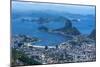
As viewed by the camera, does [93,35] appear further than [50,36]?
Yes

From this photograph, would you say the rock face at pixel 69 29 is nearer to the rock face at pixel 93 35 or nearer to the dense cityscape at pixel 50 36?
the dense cityscape at pixel 50 36

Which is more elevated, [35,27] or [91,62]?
[35,27]

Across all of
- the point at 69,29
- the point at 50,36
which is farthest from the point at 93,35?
the point at 50,36

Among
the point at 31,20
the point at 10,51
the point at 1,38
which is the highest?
the point at 31,20

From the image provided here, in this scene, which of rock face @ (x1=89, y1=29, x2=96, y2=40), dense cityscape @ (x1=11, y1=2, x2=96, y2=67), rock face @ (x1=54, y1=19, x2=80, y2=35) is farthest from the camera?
rock face @ (x1=89, y1=29, x2=96, y2=40)

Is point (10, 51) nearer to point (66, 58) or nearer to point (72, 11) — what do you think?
point (66, 58)

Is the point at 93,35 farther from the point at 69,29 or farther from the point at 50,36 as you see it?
the point at 50,36

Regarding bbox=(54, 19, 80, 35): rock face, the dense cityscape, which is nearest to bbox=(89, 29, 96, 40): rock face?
the dense cityscape

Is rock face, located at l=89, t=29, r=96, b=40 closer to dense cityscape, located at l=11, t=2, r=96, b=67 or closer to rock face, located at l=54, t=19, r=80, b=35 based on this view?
dense cityscape, located at l=11, t=2, r=96, b=67

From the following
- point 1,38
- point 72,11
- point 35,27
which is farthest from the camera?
point 72,11

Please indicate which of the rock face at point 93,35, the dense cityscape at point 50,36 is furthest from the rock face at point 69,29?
the rock face at point 93,35
